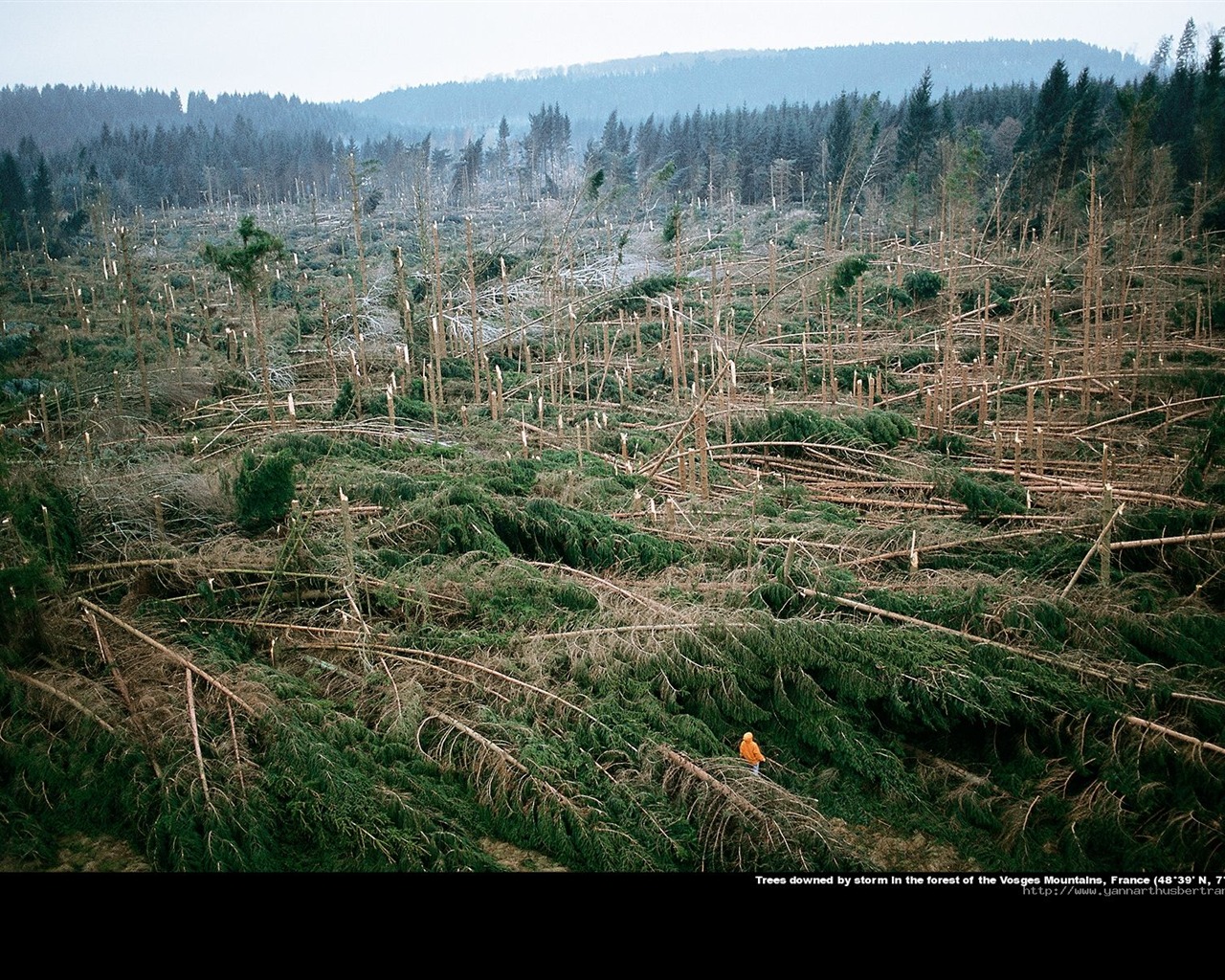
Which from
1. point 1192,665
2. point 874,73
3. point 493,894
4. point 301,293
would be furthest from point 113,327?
point 874,73

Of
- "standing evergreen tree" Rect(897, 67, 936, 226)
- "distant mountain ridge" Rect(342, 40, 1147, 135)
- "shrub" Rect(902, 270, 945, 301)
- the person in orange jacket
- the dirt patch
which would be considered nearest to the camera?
the dirt patch

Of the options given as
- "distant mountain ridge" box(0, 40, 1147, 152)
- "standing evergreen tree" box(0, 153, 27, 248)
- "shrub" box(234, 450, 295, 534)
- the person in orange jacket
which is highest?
"distant mountain ridge" box(0, 40, 1147, 152)

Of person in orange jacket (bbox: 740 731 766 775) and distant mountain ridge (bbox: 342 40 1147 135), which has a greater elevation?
distant mountain ridge (bbox: 342 40 1147 135)

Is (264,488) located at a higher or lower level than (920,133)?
lower

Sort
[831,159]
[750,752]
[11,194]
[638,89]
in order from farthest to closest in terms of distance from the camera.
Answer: [638,89], [831,159], [11,194], [750,752]

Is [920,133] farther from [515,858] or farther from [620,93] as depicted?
[620,93]

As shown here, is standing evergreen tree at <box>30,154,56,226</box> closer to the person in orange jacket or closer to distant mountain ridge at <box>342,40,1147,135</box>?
the person in orange jacket

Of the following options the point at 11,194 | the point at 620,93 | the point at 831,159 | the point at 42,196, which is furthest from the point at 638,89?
the point at 11,194

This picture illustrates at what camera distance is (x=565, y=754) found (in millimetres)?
3596

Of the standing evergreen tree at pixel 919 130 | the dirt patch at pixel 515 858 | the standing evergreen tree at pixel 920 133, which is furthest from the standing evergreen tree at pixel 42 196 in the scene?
the standing evergreen tree at pixel 919 130

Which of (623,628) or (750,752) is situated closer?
(750,752)

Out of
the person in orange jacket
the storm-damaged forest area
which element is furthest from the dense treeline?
the person in orange jacket

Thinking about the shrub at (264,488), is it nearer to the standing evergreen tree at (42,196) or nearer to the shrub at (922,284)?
the shrub at (922,284)

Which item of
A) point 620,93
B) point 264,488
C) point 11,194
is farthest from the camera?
point 620,93
